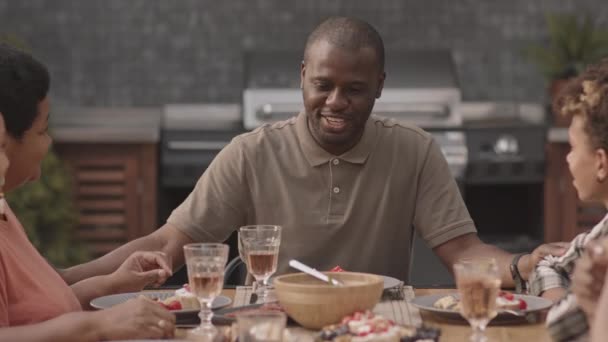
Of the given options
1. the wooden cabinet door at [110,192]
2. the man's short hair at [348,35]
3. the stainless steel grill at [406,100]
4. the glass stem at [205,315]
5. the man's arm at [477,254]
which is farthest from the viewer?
the wooden cabinet door at [110,192]

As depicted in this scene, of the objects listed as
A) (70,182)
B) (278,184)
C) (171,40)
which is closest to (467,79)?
(171,40)

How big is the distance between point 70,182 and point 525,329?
136 inches

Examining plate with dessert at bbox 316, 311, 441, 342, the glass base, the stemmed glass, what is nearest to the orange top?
the glass base

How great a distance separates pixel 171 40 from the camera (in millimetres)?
5699

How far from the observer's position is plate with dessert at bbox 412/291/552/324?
1.92m

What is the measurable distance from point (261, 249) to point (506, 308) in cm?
47

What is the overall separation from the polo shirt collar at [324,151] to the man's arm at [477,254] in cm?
30

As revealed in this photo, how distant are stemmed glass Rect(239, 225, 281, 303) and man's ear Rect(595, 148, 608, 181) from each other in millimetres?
637

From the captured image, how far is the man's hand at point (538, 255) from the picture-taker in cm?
214

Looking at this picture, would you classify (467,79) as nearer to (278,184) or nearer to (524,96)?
(524,96)

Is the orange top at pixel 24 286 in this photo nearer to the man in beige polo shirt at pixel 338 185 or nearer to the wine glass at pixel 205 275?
the wine glass at pixel 205 275

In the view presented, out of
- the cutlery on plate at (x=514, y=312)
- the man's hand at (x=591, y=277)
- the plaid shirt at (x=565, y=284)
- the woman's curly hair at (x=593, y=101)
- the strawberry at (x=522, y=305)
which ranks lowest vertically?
the cutlery on plate at (x=514, y=312)

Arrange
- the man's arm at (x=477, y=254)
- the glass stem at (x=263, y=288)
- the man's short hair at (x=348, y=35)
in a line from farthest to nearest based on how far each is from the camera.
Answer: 1. the man's short hair at (x=348, y=35)
2. the man's arm at (x=477, y=254)
3. the glass stem at (x=263, y=288)

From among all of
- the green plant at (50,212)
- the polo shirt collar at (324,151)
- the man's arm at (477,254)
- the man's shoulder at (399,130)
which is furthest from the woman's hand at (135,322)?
the green plant at (50,212)
